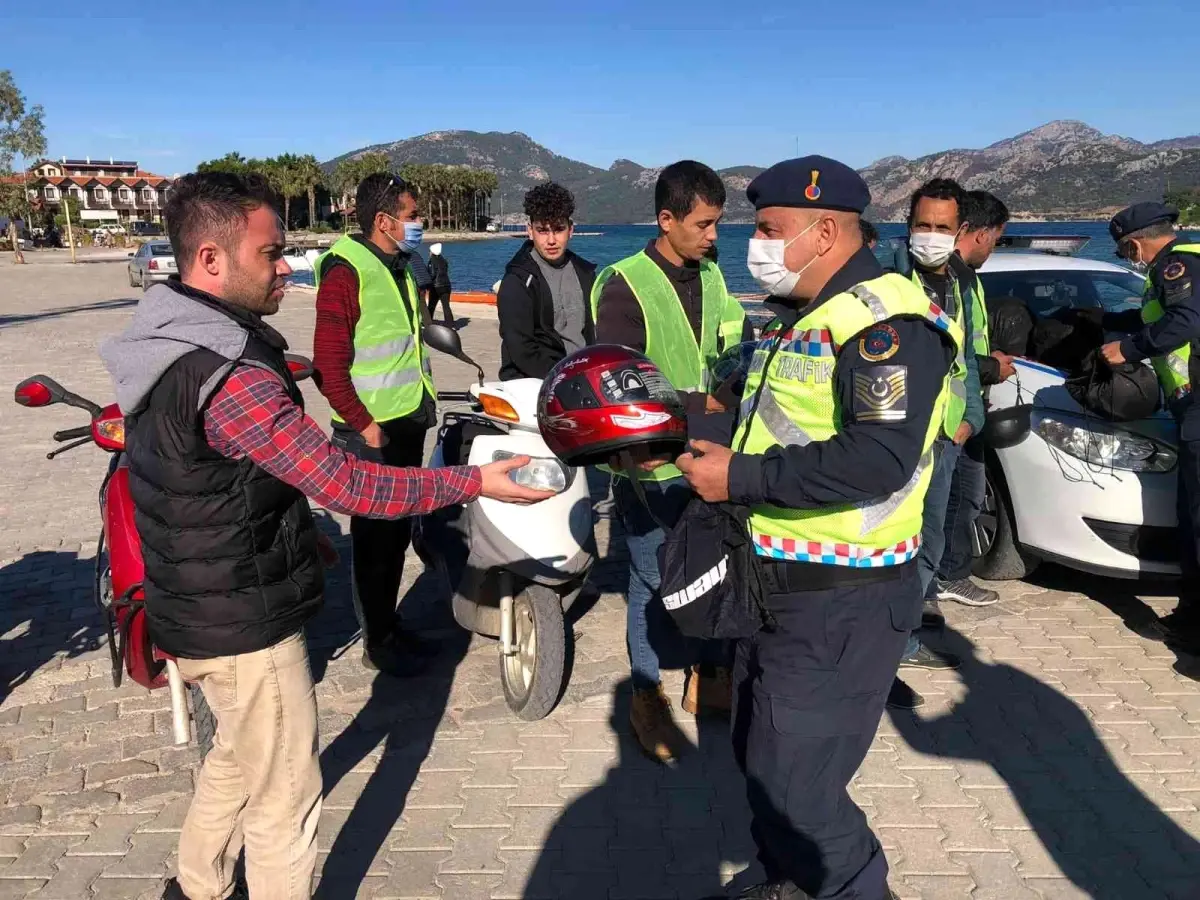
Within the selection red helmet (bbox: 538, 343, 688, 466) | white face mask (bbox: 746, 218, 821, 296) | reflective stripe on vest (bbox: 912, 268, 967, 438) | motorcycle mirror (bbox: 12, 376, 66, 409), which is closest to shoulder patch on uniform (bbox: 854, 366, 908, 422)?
white face mask (bbox: 746, 218, 821, 296)

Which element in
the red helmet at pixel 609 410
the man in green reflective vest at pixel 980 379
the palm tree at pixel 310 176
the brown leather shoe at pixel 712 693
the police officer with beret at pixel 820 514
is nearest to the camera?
the police officer with beret at pixel 820 514

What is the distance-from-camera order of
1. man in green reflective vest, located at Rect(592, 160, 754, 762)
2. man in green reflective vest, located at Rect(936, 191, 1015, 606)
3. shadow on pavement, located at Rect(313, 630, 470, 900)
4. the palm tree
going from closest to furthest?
shadow on pavement, located at Rect(313, 630, 470, 900) → man in green reflective vest, located at Rect(592, 160, 754, 762) → man in green reflective vest, located at Rect(936, 191, 1015, 606) → the palm tree

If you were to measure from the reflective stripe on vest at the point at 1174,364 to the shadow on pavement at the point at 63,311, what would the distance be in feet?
59.2

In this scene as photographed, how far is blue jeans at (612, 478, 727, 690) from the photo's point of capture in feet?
11.3

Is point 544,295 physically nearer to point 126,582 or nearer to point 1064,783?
point 126,582

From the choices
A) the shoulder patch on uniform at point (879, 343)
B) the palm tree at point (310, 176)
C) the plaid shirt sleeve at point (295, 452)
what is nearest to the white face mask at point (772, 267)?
the shoulder patch on uniform at point (879, 343)

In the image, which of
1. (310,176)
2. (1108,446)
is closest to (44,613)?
→ (1108,446)

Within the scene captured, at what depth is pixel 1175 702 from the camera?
4.13 metres

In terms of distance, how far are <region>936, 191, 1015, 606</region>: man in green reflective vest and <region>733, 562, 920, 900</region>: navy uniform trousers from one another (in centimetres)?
244

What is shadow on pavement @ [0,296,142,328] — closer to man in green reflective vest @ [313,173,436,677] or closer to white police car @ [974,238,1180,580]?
man in green reflective vest @ [313,173,436,677]

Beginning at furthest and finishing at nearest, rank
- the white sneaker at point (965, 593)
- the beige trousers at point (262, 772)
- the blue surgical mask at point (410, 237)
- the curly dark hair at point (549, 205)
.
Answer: the white sneaker at point (965, 593) → the curly dark hair at point (549, 205) → the blue surgical mask at point (410, 237) → the beige trousers at point (262, 772)

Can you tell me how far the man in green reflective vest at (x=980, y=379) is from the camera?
178 inches

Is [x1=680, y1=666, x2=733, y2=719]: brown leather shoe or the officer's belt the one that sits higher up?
the officer's belt

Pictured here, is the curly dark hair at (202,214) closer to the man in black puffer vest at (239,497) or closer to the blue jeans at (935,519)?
the man in black puffer vest at (239,497)
